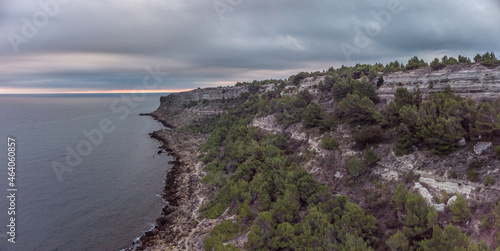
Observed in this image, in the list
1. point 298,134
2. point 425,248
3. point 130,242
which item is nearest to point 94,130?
point 130,242

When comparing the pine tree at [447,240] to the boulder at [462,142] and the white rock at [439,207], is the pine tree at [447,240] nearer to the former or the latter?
the white rock at [439,207]

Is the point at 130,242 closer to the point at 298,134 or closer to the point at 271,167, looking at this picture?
the point at 271,167

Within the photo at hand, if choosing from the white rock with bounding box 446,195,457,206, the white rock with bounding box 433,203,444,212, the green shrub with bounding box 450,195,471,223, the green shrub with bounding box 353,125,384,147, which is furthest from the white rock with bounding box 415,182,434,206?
the green shrub with bounding box 353,125,384,147

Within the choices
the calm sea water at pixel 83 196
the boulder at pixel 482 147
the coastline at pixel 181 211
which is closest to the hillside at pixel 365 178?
the boulder at pixel 482 147

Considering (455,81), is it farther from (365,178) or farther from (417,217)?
(417,217)

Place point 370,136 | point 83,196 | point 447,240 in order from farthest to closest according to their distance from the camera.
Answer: point 83,196 → point 370,136 → point 447,240

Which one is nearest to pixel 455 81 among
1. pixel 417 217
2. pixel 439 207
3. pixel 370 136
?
pixel 370 136
